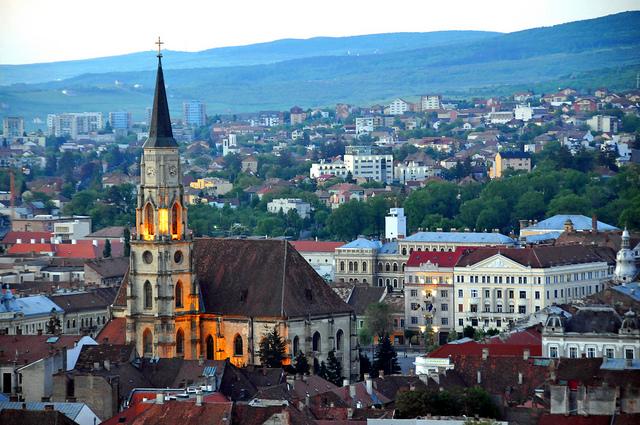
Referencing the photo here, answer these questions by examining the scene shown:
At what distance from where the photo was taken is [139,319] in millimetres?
99875

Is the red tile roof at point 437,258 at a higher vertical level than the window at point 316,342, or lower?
lower

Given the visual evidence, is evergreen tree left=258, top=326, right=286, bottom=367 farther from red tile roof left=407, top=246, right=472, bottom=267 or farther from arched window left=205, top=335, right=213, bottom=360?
red tile roof left=407, top=246, right=472, bottom=267

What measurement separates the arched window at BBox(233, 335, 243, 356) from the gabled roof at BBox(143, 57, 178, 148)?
8.34m

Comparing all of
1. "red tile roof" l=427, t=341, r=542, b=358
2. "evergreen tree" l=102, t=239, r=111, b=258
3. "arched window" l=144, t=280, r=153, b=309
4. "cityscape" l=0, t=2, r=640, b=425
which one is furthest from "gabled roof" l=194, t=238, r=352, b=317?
"evergreen tree" l=102, t=239, r=111, b=258

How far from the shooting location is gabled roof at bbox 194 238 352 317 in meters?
100

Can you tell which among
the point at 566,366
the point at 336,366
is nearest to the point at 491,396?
the point at 566,366

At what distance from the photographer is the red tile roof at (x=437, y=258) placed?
133m

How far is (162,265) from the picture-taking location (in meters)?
99.9

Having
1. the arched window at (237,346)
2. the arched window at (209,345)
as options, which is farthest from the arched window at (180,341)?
the arched window at (237,346)

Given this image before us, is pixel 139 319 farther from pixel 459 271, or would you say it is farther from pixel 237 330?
pixel 459 271

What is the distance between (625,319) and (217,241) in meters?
23.6

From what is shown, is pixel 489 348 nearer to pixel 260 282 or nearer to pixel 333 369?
pixel 333 369

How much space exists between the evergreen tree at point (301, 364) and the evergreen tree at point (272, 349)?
2.07 ft

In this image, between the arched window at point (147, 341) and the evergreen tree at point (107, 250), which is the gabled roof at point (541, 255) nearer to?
the evergreen tree at point (107, 250)
